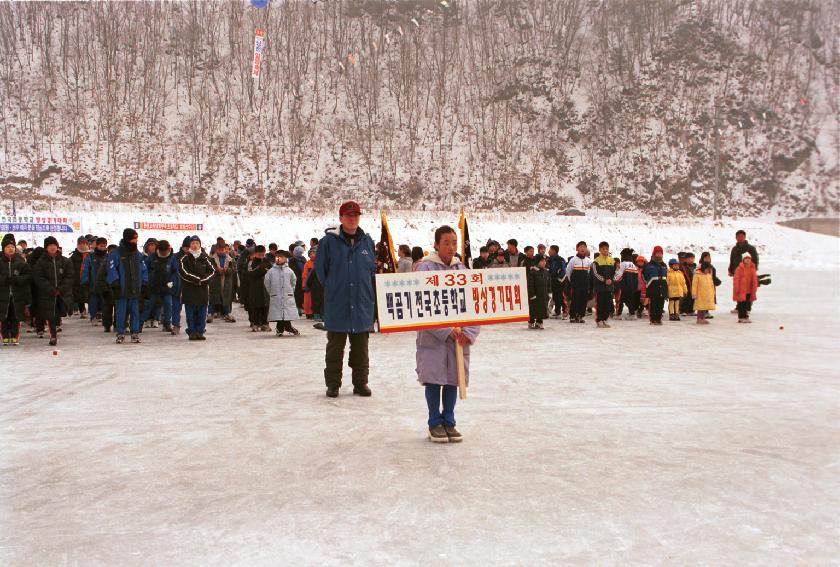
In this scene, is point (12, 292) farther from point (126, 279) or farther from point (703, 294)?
point (703, 294)

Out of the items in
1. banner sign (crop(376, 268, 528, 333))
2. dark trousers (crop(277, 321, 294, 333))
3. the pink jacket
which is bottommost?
dark trousers (crop(277, 321, 294, 333))

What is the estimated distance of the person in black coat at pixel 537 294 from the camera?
1501cm

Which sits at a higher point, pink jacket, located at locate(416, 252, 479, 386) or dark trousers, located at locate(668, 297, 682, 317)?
pink jacket, located at locate(416, 252, 479, 386)

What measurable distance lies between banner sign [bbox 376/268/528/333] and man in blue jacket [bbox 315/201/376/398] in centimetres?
189

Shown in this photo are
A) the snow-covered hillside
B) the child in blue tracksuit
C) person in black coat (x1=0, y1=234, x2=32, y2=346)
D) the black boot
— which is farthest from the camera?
the snow-covered hillside

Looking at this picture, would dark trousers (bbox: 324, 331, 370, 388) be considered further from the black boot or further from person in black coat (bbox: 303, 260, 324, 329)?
person in black coat (bbox: 303, 260, 324, 329)

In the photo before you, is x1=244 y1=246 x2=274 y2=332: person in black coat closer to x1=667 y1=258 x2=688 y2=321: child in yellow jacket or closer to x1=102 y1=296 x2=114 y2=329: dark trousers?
x1=102 y1=296 x2=114 y2=329: dark trousers

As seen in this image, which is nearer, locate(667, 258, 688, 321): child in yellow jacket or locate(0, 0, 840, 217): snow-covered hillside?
locate(667, 258, 688, 321): child in yellow jacket

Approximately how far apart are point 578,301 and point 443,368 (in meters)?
11.3

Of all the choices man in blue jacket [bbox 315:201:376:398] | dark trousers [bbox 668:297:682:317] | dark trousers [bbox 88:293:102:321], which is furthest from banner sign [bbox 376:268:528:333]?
dark trousers [bbox 88:293:102:321]

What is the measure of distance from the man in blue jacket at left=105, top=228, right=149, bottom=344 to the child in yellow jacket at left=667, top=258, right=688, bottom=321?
11129mm

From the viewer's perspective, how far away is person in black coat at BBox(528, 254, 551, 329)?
15008mm

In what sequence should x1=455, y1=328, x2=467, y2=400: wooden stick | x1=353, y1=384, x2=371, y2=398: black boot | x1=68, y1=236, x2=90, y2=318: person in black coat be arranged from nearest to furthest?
x1=455, y1=328, x2=467, y2=400: wooden stick
x1=353, y1=384, x2=371, y2=398: black boot
x1=68, y1=236, x2=90, y2=318: person in black coat

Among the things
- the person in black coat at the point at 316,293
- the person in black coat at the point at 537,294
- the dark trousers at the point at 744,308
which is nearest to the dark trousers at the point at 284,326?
the person in black coat at the point at 316,293
